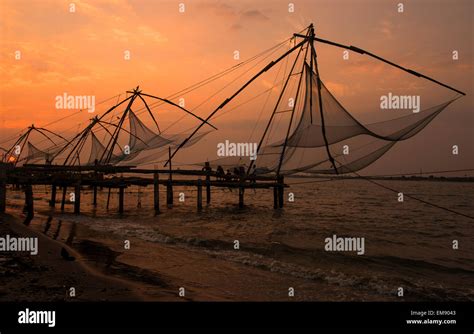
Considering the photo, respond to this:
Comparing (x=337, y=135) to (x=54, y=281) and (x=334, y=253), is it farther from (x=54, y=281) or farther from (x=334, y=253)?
(x=54, y=281)

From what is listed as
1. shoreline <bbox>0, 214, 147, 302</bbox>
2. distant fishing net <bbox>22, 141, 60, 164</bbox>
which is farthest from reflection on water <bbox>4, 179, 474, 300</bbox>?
distant fishing net <bbox>22, 141, 60, 164</bbox>

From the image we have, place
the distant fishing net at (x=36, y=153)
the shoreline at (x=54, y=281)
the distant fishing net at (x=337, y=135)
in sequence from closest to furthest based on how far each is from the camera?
the shoreline at (x=54, y=281) → the distant fishing net at (x=337, y=135) → the distant fishing net at (x=36, y=153)

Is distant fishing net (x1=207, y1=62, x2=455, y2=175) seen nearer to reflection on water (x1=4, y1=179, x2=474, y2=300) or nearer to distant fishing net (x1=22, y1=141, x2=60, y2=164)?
reflection on water (x1=4, y1=179, x2=474, y2=300)

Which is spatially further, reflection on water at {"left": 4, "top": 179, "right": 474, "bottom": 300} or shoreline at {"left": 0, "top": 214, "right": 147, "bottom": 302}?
reflection on water at {"left": 4, "top": 179, "right": 474, "bottom": 300}

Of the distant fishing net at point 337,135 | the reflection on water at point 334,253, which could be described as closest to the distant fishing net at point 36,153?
the reflection on water at point 334,253

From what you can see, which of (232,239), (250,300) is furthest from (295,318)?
(232,239)

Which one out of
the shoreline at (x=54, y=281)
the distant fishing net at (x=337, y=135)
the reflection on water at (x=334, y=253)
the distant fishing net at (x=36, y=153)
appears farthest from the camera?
the distant fishing net at (x=36, y=153)

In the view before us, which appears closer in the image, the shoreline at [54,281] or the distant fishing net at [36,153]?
the shoreline at [54,281]

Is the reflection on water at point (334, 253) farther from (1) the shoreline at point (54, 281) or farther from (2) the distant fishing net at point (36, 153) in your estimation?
(2) the distant fishing net at point (36, 153)

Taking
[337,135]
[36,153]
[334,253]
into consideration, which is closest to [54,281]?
[334,253]

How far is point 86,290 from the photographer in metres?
4.73

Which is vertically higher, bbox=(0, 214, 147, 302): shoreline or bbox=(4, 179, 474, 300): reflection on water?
bbox=(0, 214, 147, 302): shoreline

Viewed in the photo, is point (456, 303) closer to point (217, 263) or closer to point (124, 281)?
point (217, 263)

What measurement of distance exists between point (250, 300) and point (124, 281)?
1756 millimetres
